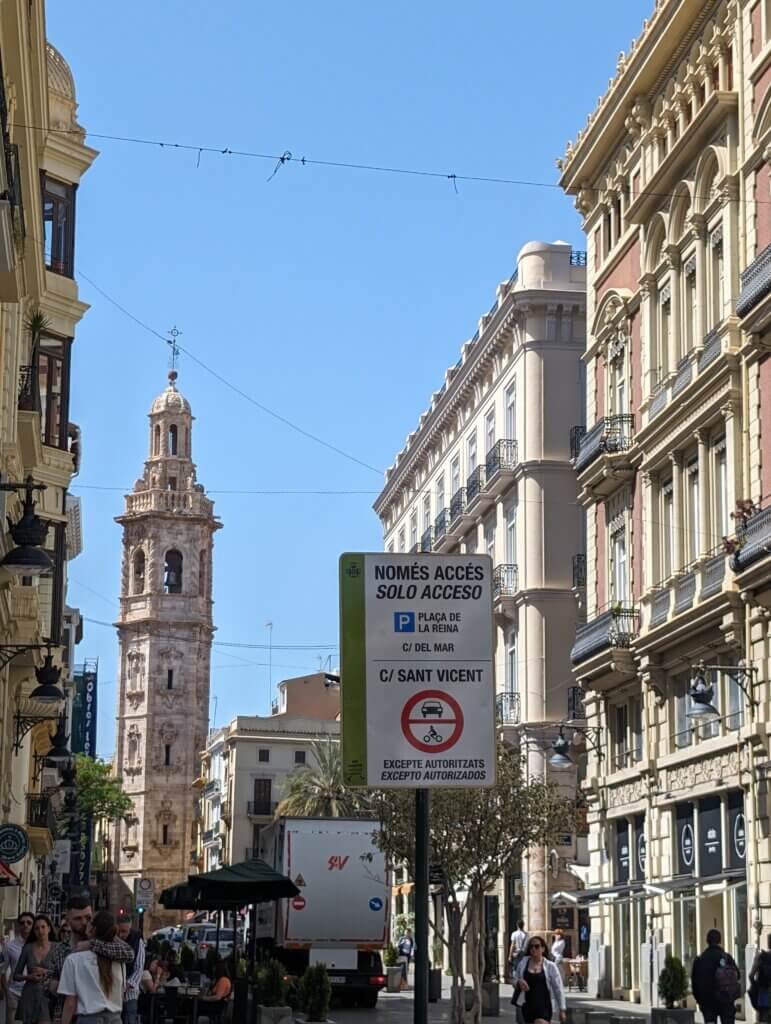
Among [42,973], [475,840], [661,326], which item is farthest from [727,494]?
[42,973]

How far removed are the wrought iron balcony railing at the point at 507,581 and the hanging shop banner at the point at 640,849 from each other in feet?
57.0

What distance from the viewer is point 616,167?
41.2m

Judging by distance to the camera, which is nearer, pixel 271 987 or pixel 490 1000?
pixel 271 987

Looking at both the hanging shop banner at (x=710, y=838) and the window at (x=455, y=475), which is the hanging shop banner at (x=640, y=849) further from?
the window at (x=455, y=475)

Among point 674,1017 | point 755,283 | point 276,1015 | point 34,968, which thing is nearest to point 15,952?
point 34,968

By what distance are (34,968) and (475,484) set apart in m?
44.5

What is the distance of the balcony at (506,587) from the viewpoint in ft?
181

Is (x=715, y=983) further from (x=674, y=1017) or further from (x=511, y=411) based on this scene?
(x=511, y=411)

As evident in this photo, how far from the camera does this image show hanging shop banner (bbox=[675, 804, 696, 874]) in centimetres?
3459

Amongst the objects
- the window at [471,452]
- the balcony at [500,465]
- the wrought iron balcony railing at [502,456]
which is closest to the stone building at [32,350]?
the balcony at [500,465]

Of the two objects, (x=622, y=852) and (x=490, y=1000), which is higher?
(x=622, y=852)

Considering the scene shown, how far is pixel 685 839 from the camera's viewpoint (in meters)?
35.1

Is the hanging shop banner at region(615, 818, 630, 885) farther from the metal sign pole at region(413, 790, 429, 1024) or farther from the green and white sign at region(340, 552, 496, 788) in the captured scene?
the green and white sign at region(340, 552, 496, 788)

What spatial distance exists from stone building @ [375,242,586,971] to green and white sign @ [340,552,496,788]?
43.8 metres
